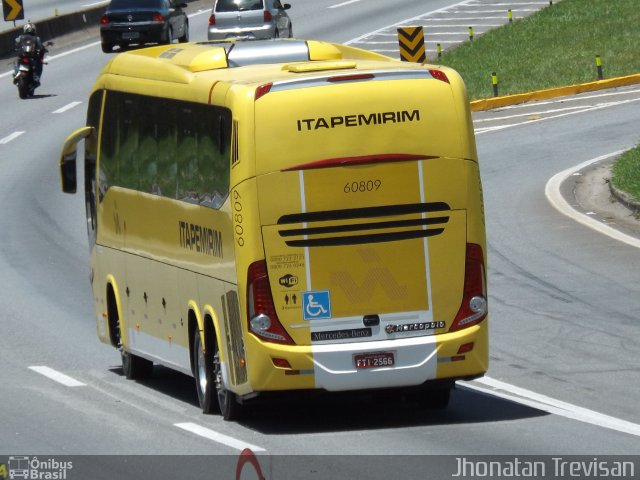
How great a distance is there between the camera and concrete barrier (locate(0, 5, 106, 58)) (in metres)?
52.7

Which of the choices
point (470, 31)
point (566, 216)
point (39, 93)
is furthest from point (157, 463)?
point (470, 31)

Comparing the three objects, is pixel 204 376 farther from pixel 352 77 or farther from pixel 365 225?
pixel 352 77

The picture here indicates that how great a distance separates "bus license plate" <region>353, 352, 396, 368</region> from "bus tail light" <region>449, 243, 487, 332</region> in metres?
0.55

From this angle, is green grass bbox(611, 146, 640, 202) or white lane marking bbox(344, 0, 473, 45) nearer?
green grass bbox(611, 146, 640, 202)

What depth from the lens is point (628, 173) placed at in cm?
2748

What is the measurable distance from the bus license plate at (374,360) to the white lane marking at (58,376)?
4108mm

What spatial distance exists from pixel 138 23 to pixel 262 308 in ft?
128

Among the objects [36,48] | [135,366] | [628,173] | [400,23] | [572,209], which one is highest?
[135,366]

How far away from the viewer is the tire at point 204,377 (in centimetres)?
1420

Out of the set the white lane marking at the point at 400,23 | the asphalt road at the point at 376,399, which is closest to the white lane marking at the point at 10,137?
the asphalt road at the point at 376,399

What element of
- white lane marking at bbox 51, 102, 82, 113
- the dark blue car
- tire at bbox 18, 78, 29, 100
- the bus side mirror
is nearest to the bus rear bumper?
the bus side mirror

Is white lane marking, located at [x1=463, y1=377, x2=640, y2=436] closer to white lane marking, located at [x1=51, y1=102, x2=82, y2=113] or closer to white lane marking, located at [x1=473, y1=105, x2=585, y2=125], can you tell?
white lane marking, located at [x1=473, y1=105, x2=585, y2=125]

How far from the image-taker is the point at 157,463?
469 inches

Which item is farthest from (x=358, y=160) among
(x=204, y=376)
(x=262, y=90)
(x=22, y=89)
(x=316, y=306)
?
(x=22, y=89)
